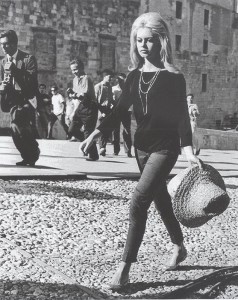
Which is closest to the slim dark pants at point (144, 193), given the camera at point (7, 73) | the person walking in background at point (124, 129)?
the camera at point (7, 73)

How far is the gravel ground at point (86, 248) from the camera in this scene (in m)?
3.92

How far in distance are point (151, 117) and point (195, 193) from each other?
0.56 m

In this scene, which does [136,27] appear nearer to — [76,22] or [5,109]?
[5,109]

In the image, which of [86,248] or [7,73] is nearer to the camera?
[86,248]

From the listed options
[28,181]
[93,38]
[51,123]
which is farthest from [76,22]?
[28,181]

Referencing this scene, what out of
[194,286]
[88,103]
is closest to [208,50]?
[88,103]

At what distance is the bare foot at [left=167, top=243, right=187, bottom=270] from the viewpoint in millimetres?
4391

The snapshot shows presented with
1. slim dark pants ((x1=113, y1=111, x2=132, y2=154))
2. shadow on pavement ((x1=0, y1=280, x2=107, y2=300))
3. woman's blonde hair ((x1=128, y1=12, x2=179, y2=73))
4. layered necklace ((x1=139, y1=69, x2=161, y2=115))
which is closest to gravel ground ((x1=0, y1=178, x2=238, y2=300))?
shadow on pavement ((x1=0, y1=280, x2=107, y2=300))

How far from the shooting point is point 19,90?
9312mm

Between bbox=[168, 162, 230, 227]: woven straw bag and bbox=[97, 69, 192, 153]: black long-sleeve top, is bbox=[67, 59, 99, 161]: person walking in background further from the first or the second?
bbox=[97, 69, 192, 153]: black long-sleeve top

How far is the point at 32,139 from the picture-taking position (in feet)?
31.7

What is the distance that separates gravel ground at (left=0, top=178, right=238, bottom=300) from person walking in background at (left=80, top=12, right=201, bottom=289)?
29 centimetres

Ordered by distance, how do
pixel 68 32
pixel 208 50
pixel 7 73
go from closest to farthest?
pixel 7 73 → pixel 68 32 → pixel 208 50

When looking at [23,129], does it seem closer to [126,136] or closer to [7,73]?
[7,73]
